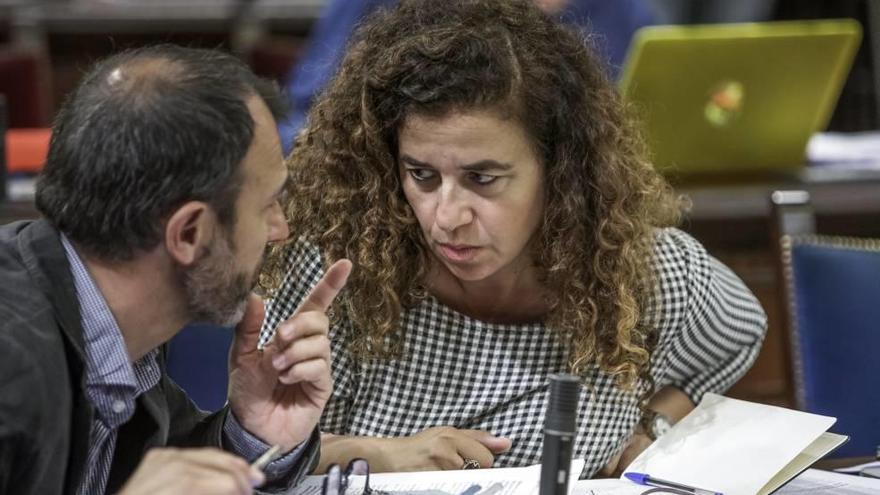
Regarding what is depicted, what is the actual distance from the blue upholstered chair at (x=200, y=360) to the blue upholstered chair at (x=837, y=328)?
924 mm

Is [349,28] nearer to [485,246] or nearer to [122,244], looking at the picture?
[485,246]

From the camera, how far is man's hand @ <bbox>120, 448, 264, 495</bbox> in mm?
1188

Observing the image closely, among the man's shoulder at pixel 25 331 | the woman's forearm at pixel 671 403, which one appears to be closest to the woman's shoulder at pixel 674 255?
the woman's forearm at pixel 671 403

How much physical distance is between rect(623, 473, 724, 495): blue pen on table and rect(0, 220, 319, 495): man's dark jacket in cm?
62

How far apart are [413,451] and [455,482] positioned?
0.63ft

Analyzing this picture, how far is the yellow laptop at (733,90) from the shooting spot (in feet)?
9.23

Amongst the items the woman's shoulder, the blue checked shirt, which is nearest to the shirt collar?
the blue checked shirt

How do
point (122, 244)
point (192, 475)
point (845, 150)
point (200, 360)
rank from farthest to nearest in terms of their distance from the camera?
point (845, 150) < point (200, 360) < point (122, 244) < point (192, 475)

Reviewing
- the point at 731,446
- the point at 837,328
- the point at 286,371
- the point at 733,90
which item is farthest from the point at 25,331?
the point at 733,90

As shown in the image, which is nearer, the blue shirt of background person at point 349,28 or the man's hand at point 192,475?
the man's hand at point 192,475

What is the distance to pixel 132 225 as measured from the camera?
144cm

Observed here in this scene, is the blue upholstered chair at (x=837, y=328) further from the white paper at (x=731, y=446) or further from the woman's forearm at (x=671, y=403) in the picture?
the white paper at (x=731, y=446)

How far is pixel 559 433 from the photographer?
1301 mm

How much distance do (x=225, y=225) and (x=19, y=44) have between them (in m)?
3.94
